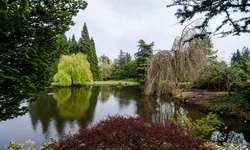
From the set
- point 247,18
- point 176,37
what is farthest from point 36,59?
point 176,37

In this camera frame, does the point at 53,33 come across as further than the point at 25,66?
Yes

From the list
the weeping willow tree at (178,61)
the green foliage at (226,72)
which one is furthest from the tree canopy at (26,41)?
the green foliage at (226,72)

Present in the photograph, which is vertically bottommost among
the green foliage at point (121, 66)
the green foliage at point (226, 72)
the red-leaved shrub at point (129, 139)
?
the red-leaved shrub at point (129, 139)

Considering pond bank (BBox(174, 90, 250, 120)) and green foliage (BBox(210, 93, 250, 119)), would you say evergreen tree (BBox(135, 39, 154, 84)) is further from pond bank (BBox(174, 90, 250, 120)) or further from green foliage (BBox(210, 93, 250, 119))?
green foliage (BBox(210, 93, 250, 119))

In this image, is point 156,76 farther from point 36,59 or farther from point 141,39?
point 141,39

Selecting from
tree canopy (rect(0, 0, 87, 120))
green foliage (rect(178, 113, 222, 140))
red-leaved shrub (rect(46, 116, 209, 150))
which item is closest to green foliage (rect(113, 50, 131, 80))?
green foliage (rect(178, 113, 222, 140))

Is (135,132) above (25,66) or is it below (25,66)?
below

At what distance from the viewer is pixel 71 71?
94.2ft

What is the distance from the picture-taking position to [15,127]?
376 inches

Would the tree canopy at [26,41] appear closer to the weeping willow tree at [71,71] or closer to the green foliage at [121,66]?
the weeping willow tree at [71,71]

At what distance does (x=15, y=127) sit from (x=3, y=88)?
6.55 meters

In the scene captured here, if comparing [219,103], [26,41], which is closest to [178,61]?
[219,103]

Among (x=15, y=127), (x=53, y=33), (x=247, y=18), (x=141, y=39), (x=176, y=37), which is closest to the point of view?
(x=247, y=18)

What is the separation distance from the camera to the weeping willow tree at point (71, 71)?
1090 inches
